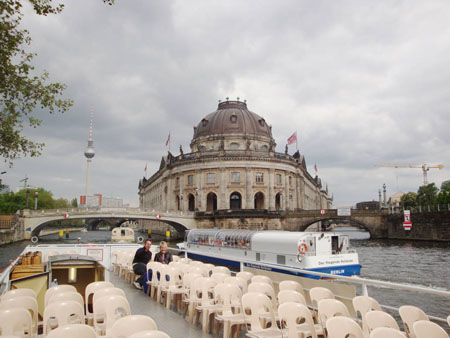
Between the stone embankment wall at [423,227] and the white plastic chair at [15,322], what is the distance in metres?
57.2

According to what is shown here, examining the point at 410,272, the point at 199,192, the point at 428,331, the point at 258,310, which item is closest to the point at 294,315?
the point at 258,310

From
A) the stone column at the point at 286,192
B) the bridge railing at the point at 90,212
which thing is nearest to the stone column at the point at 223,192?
the bridge railing at the point at 90,212

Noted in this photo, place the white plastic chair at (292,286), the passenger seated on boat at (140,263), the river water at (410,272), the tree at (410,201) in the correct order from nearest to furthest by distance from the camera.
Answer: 1. the white plastic chair at (292,286)
2. the passenger seated on boat at (140,263)
3. the river water at (410,272)
4. the tree at (410,201)

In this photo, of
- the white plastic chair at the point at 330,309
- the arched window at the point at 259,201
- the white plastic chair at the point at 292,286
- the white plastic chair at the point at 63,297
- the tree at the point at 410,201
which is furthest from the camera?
the tree at the point at 410,201

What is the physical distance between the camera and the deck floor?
7.91 metres

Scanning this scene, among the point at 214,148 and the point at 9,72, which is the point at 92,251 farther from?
the point at 214,148

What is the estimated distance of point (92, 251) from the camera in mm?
18516

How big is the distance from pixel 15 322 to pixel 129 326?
1.71 meters

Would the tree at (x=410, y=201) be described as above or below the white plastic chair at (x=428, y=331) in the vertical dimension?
above

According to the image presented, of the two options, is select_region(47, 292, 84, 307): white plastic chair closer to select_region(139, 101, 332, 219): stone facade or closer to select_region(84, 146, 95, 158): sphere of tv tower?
select_region(139, 101, 332, 219): stone facade

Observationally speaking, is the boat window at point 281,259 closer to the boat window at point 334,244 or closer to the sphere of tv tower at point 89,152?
the boat window at point 334,244

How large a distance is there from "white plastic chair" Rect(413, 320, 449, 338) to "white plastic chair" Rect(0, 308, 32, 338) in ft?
17.5

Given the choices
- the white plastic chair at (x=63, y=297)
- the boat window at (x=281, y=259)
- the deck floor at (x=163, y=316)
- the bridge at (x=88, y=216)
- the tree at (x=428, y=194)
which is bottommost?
the boat window at (x=281, y=259)

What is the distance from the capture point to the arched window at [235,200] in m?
74.9
